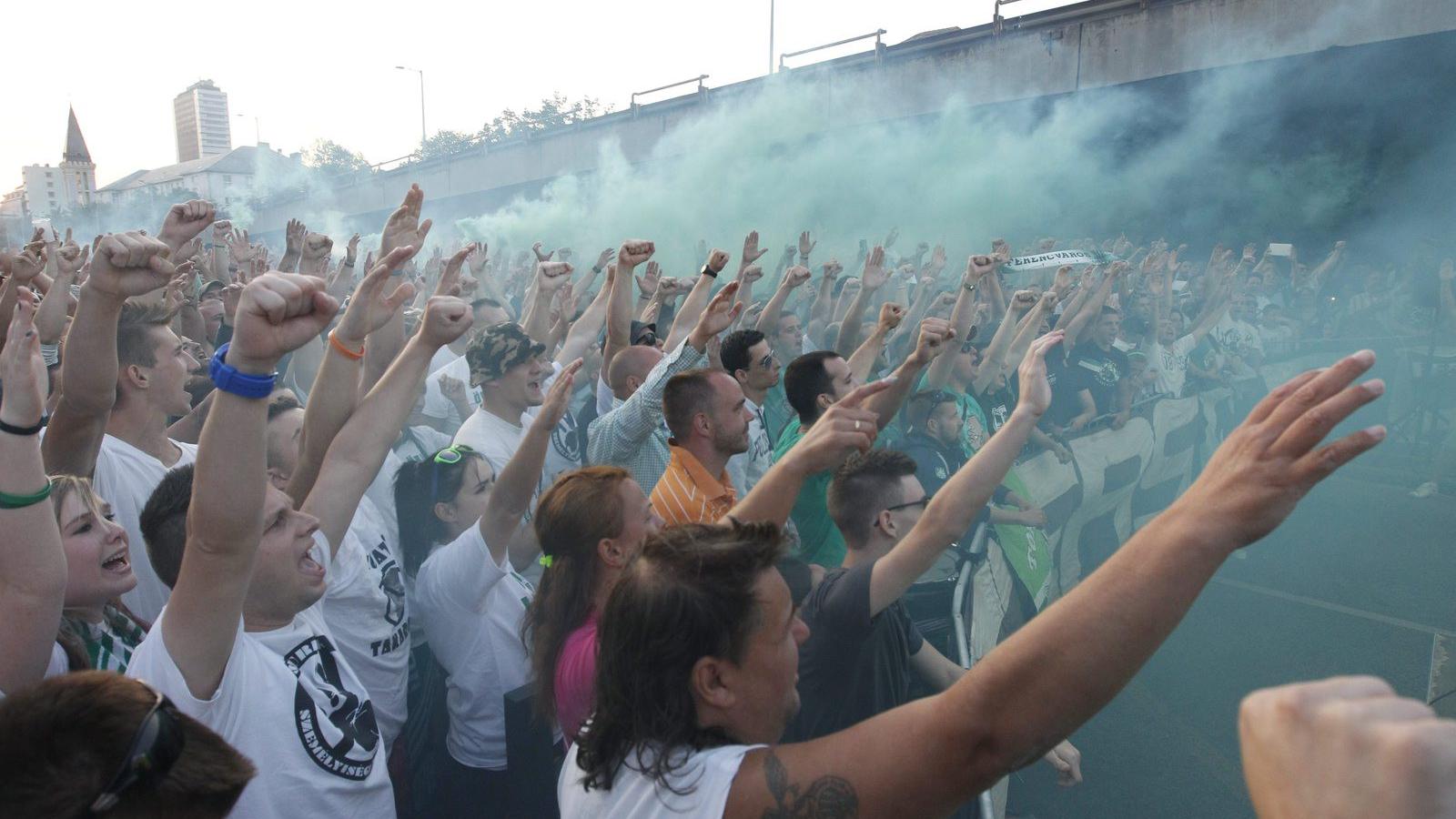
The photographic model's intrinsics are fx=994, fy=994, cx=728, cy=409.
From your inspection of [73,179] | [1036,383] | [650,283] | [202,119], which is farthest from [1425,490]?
[202,119]

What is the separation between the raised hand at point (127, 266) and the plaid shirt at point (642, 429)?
1.67 metres

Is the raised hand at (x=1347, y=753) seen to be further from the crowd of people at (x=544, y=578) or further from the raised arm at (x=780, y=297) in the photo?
the raised arm at (x=780, y=297)

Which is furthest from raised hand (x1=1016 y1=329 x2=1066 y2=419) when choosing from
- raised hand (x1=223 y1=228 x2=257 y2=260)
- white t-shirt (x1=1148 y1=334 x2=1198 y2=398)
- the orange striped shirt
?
white t-shirt (x1=1148 y1=334 x2=1198 y2=398)

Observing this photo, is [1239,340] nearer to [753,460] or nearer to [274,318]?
[753,460]

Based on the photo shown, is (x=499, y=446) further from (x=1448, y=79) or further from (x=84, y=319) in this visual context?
(x=1448, y=79)

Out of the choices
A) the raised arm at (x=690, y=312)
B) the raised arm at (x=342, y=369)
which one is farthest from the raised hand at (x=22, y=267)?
the raised arm at (x=690, y=312)

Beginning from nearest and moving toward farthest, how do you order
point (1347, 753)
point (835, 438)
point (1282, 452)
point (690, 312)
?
1. point (1347, 753)
2. point (1282, 452)
3. point (835, 438)
4. point (690, 312)

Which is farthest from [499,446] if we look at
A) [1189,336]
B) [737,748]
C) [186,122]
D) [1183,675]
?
[186,122]

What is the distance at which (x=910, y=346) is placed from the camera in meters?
7.53

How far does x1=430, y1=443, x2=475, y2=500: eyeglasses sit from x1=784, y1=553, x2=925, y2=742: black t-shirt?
147 cm

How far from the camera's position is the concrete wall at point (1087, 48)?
13383mm

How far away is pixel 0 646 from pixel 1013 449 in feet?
7.05

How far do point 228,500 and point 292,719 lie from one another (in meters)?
0.52

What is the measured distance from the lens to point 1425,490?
30.2 ft
